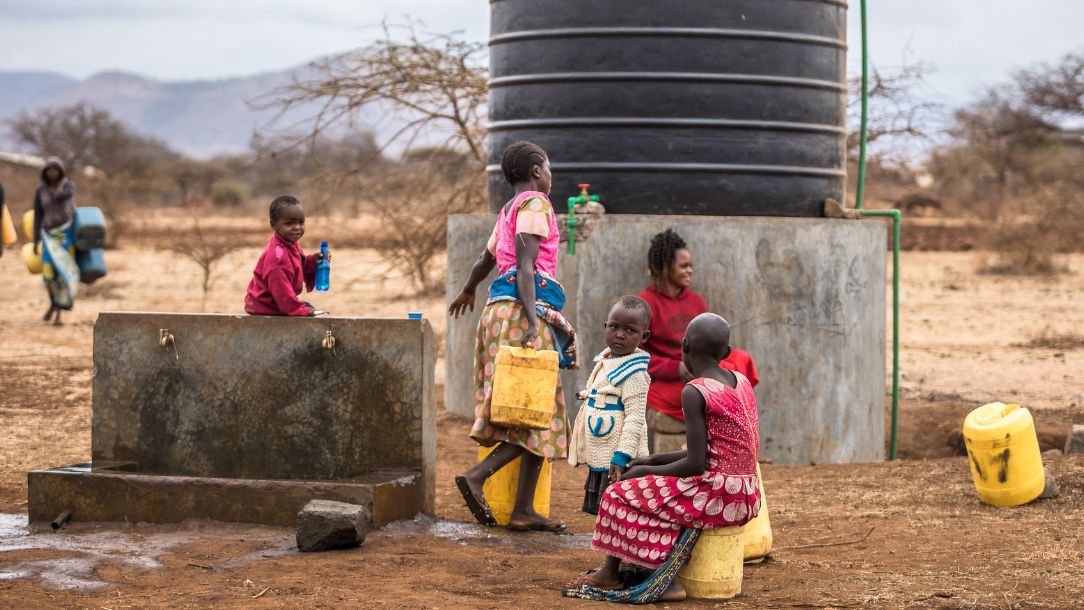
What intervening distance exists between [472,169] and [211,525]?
6757 millimetres

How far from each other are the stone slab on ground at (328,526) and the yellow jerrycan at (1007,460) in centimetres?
278

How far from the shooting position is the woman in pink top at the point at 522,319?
205 inches

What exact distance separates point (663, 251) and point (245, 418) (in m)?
2.02

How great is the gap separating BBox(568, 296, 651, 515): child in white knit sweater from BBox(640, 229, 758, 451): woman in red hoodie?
104 cm

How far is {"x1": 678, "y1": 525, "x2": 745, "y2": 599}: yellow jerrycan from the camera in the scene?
4.28m

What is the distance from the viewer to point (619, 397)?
4.76 meters

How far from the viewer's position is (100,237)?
13.6 m

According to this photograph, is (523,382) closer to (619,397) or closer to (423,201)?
(619,397)

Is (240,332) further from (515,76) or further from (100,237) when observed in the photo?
(100,237)

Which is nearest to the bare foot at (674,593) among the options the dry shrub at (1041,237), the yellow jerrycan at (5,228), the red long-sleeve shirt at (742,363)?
the red long-sleeve shirt at (742,363)

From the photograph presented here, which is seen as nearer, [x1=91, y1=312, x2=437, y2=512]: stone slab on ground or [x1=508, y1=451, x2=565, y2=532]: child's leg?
[x1=508, y1=451, x2=565, y2=532]: child's leg

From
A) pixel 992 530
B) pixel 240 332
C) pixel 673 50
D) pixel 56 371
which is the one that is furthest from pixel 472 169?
pixel 992 530

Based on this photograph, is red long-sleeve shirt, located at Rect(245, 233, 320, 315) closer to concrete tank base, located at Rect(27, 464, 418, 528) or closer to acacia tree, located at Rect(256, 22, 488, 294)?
concrete tank base, located at Rect(27, 464, 418, 528)

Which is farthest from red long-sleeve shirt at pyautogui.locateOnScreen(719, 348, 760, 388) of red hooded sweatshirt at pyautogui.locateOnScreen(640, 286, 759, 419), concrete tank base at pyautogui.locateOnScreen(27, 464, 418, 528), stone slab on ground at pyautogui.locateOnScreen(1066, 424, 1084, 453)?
stone slab on ground at pyautogui.locateOnScreen(1066, 424, 1084, 453)
